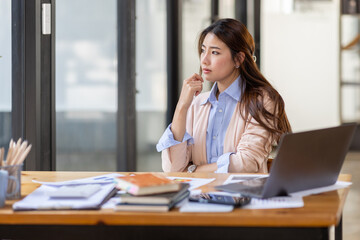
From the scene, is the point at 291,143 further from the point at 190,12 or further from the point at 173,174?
the point at 190,12

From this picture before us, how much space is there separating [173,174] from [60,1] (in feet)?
4.70

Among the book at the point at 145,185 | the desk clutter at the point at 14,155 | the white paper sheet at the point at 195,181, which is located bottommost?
the white paper sheet at the point at 195,181

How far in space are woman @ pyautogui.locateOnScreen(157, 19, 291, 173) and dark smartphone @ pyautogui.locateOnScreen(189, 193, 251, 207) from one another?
2.72 ft

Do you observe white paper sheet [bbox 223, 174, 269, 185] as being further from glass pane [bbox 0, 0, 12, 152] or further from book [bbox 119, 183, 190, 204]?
glass pane [bbox 0, 0, 12, 152]

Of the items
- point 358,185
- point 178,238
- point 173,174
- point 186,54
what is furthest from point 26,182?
point 358,185

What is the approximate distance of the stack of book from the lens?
4.59ft

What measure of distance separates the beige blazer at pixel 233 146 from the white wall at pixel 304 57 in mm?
5525

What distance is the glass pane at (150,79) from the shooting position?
409 centimetres

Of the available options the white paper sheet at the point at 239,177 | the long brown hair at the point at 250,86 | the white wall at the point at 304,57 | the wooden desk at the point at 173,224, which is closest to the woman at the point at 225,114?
the long brown hair at the point at 250,86

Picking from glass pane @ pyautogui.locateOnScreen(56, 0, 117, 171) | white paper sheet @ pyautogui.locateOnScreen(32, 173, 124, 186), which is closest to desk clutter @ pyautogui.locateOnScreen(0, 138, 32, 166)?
white paper sheet @ pyautogui.locateOnScreen(32, 173, 124, 186)

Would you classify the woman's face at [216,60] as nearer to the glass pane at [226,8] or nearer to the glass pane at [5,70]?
the glass pane at [5,70]

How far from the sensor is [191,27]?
5.33 metres

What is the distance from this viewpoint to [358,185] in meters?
5.38

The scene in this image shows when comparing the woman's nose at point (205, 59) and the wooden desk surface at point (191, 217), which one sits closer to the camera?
the wooden desk surface at point (191, 217)
